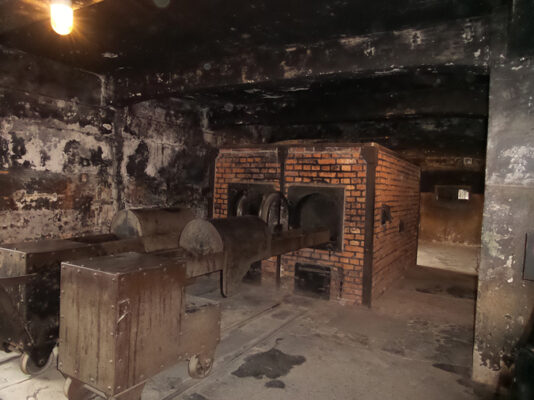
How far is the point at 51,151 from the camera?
3939mm

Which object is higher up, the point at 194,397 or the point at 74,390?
the point at 74,390

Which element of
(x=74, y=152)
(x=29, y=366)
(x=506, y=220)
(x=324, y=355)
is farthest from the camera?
(x=74, y=152)

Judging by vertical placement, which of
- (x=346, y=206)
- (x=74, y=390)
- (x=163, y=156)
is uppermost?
(x=163, y=156)

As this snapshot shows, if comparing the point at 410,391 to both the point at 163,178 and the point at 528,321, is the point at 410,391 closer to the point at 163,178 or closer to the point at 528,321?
the point at 528,321

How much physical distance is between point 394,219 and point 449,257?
4580 mm

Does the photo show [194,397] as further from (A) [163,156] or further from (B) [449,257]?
(B) [449,257]

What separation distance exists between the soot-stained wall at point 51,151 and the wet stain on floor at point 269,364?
8.71 feet

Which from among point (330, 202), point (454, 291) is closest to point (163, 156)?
point (330, 202)

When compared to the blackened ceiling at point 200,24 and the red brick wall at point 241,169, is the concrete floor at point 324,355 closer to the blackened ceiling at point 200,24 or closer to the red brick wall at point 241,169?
the red brick wall at point 241,169

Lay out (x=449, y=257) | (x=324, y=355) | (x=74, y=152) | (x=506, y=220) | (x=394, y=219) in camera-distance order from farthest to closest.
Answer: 1. (x=449, y=257)
2. (x=394, y=219)
3. (x=74, y=152)
4. (x=324, y=355)
5. (x=506, y=220)

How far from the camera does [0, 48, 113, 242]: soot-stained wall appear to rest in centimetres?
359

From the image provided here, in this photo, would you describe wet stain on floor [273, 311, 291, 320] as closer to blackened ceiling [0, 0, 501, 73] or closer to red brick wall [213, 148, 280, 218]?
red brick wall [213, 148, 280, 218]

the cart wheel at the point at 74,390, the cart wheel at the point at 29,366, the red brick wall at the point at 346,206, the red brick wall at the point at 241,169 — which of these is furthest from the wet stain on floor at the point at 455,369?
the cart wheel at the point at 29,366

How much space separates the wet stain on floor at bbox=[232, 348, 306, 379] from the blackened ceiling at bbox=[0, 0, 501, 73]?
2.85m
